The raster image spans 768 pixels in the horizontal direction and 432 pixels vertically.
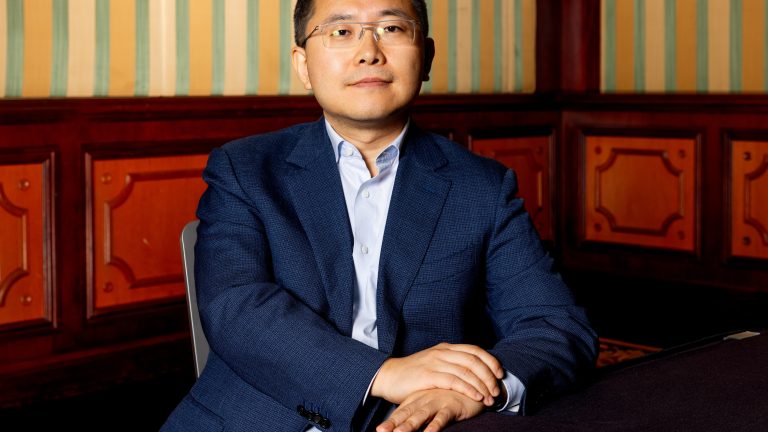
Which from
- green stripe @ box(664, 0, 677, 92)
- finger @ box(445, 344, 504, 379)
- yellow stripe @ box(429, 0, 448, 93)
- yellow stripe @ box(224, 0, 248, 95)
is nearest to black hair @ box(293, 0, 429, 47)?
finger @ box(445, 344, 504, 379)

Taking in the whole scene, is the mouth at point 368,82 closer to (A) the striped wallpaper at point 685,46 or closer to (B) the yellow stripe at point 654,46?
(A) the striped wallpaper at point 685,46

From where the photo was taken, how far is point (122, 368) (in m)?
4.15

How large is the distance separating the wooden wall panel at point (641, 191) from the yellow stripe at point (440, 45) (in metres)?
0.97

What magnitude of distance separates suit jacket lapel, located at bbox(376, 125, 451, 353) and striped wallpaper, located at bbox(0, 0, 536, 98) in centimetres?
246

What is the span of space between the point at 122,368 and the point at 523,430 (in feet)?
10.7

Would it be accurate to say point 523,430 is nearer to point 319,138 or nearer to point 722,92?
point 319,138

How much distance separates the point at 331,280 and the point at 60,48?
2652mm

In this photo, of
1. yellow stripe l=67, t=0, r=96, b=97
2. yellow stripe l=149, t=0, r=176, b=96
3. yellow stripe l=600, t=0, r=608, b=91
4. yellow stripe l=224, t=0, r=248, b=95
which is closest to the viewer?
yellow stripe l=67, t=0, r=96, b=97

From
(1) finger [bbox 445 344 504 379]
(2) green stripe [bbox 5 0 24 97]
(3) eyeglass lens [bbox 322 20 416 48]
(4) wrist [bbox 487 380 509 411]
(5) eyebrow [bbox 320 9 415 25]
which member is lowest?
(4) wrist [bbox 487 380 509 411]

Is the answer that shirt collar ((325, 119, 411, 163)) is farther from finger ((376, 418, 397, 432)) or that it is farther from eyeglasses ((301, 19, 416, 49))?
finger ((376, 418, 397, 432))

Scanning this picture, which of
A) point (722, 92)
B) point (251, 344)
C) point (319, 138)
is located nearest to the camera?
point (251, 344)

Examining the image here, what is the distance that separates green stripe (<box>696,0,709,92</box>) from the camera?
5.58m

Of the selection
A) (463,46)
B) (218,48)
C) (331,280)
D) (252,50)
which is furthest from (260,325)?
(463,46)

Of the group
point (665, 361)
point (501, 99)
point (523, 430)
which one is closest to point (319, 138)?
point (665, 361)
